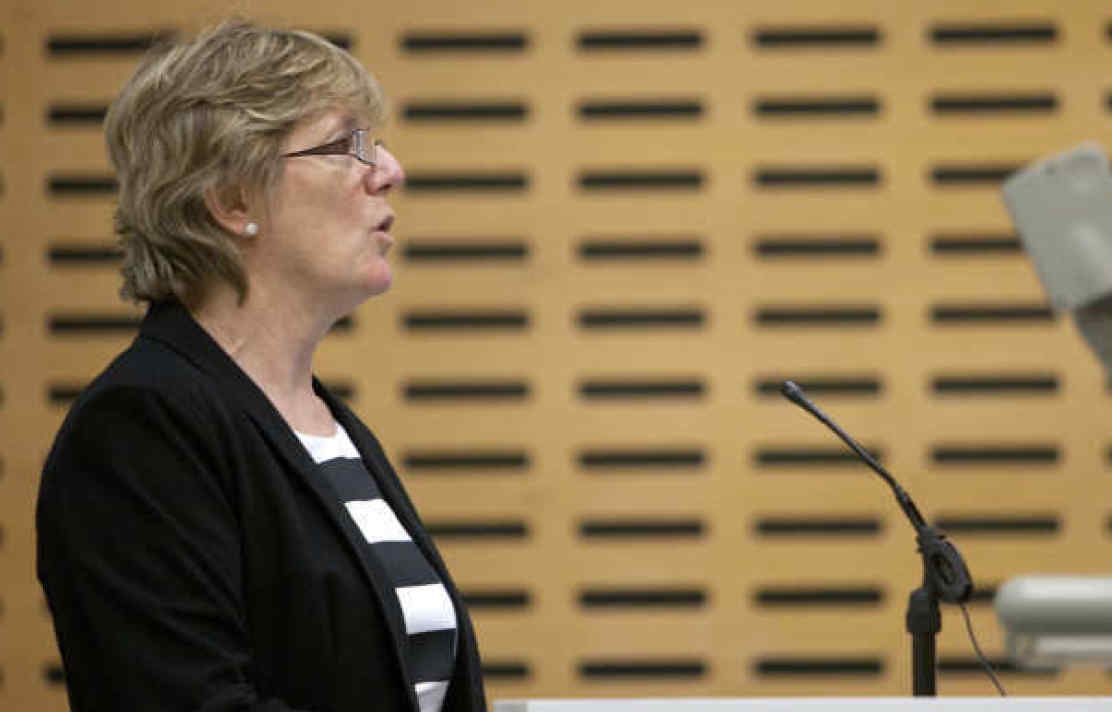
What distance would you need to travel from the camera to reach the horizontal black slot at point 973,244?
3.83 meters

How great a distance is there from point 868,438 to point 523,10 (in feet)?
4.61

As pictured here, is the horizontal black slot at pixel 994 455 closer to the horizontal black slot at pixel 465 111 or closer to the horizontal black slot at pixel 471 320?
the horizontal black slot at pixel 471 320

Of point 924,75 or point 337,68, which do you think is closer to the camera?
point 337,68

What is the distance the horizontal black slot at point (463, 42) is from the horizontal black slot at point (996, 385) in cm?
138

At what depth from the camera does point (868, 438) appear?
3.81m

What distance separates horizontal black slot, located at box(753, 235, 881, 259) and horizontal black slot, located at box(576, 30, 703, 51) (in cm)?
54

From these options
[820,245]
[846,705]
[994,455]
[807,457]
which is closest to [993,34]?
[820,245]

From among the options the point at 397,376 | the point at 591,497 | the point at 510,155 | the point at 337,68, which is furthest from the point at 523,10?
the point at 337,68

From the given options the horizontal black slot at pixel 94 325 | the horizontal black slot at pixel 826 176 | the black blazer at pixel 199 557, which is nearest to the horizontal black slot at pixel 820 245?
the horizontal black slot at pixel 826 176

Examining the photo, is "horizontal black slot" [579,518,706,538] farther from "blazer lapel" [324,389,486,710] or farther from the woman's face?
the woman's face

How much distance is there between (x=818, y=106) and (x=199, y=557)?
2.76 m

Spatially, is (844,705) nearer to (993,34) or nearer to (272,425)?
(272,425)

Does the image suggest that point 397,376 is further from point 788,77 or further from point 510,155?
point 788,77

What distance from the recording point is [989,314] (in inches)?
152
